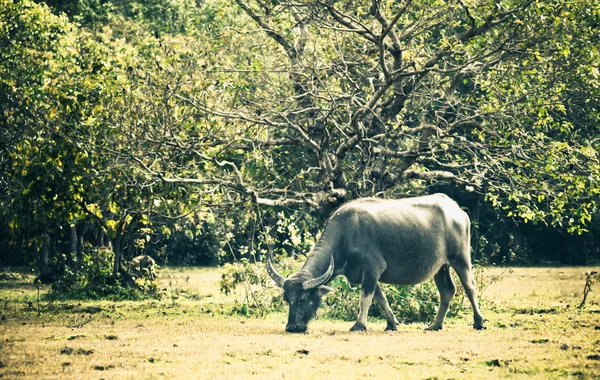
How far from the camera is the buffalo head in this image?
1402 cm

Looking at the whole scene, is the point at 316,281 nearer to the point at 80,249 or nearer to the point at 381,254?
the point at 381,254

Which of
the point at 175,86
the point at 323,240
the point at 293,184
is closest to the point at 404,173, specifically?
the point at 293,184

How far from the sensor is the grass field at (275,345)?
33.8 feet

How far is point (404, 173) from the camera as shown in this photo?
717 inches

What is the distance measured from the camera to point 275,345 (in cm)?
1236

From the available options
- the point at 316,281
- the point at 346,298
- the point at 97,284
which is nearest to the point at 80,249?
the point at 97,284

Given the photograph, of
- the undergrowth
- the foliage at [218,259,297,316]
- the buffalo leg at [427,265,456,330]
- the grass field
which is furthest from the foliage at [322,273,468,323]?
the undergrowth

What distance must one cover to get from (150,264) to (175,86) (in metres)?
7.54

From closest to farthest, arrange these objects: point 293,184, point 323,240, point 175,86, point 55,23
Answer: point 323,240 < point 175,86 < point 293,184 < point 55,23

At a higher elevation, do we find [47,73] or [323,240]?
[47,73]

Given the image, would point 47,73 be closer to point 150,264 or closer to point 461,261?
point 150,264

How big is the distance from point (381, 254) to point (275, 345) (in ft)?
10.3

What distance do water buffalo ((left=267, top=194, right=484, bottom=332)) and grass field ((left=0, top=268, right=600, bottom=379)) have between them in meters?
0.55

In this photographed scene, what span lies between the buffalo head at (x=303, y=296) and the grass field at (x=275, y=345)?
404 mm
